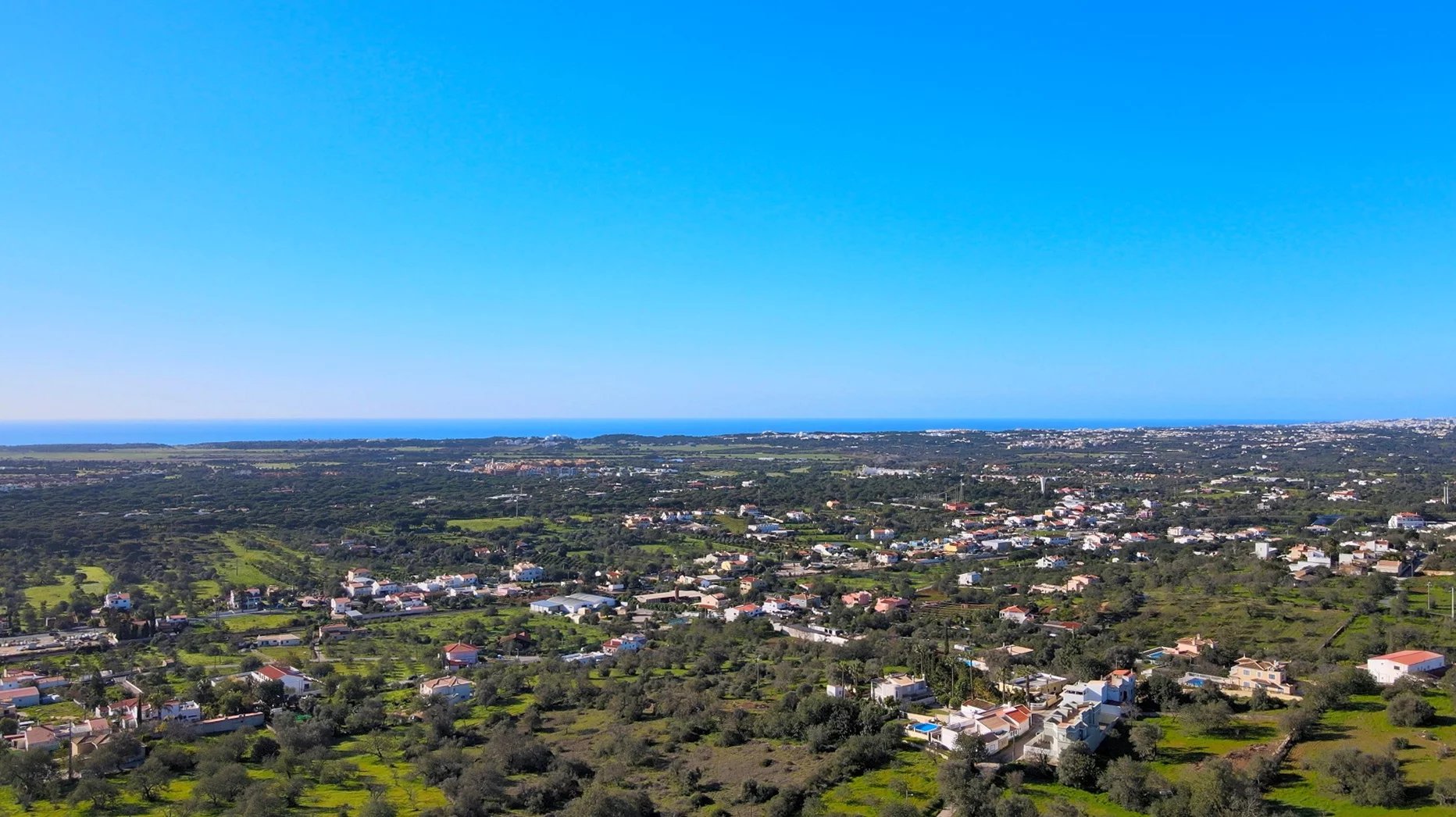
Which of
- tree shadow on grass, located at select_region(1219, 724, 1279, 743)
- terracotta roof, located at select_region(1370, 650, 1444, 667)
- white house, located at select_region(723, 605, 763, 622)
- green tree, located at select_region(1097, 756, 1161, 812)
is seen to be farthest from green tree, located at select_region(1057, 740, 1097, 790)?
white house, located at select_region(723, 605, 763, 622)

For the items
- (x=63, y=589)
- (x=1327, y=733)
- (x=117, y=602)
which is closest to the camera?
(x=1327, y=733)

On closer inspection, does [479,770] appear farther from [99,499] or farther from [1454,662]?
[99,499]

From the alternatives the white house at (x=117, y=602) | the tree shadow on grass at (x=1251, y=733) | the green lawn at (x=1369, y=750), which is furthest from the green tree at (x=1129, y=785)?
the white house at (x=117, y=602)

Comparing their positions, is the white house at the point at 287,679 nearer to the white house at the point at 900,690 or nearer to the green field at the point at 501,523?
the white house at the point at 900,690

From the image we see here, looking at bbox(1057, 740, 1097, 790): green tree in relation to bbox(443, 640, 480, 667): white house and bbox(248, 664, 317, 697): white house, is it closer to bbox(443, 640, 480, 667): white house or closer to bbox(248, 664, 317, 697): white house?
bbox(443, 640, 480, 667): white house

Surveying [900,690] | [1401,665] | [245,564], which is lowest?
[245,564]

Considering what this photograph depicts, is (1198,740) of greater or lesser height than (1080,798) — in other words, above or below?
above

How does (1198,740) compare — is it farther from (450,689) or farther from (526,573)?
(526,573)

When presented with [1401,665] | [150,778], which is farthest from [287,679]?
[1401,665]
